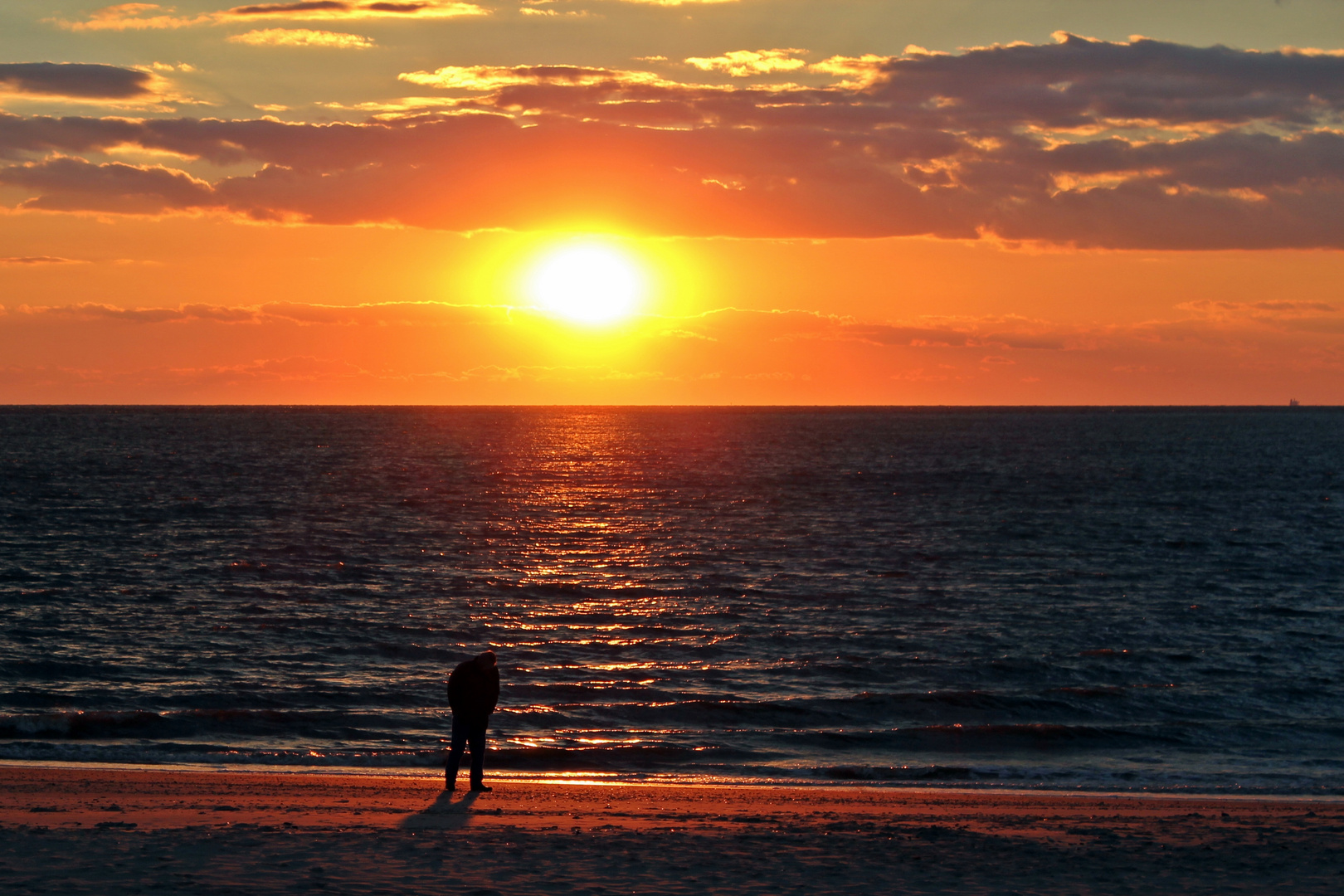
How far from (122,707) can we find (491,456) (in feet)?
348

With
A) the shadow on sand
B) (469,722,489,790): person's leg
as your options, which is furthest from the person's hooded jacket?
the shadow on sand

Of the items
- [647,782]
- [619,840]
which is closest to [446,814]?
[619,840]

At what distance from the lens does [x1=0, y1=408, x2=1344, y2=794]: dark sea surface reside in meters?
19.2

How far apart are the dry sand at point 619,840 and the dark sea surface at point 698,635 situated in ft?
8.04

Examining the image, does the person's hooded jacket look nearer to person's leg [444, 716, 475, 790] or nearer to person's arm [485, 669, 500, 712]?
person's arm [485, 669, 500, 712]

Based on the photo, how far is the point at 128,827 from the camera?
41.1ft

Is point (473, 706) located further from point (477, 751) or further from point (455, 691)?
point (477, 751)

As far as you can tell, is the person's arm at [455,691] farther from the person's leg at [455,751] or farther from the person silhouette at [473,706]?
the person's leg at [455,751]

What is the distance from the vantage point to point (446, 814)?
1372 cm

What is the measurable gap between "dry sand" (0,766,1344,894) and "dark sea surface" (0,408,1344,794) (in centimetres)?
245

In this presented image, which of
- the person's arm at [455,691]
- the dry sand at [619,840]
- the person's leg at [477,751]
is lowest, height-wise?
the dry sand at [619,840]

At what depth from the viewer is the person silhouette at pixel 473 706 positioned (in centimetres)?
1499

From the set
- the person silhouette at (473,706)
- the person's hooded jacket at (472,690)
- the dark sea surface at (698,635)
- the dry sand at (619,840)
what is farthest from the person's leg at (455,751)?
the dark sea surface at (698,635)

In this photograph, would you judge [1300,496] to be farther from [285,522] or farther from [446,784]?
[446,784]
